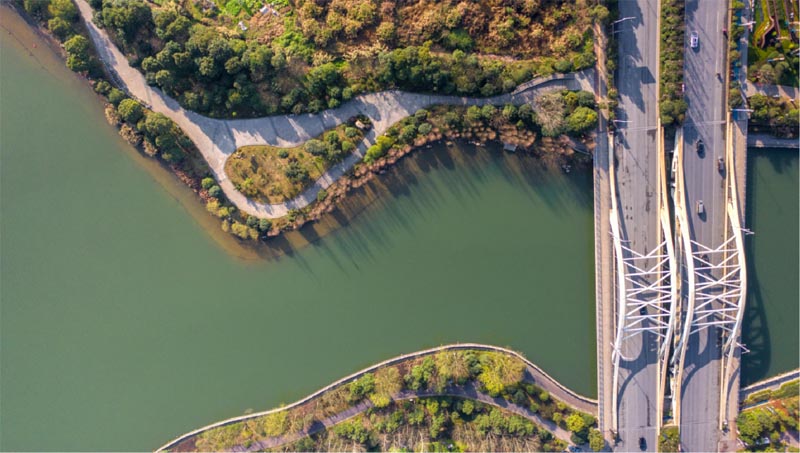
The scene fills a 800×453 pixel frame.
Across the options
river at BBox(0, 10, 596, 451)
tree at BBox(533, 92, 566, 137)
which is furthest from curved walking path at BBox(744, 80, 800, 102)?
tree at BBox(533, 92, 566, 137)

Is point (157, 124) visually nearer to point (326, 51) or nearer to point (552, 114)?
point (326, 51)

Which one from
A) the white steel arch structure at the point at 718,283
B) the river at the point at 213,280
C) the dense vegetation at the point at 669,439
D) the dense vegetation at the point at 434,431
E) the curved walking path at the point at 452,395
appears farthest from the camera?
the curved walking path at the point at 452,395

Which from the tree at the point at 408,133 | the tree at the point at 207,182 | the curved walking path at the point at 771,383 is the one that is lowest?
the curved walking path at the point at 771,383

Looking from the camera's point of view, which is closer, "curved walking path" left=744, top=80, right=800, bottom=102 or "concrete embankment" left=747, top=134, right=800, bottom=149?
"curved walking path" left=744, top=80, right=800, bottom=102

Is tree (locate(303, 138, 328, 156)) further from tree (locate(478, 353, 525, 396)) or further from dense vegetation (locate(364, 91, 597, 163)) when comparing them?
tree (locate(478, 353, 525, 396))

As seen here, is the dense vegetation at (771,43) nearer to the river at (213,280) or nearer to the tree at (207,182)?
the river at (213,280)

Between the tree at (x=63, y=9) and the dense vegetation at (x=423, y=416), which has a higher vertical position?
the tree at (x=63, y=9)

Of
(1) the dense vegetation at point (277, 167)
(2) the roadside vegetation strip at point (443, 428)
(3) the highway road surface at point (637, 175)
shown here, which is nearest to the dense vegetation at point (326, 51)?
(1) the dense vegetation at point (277, 167)
